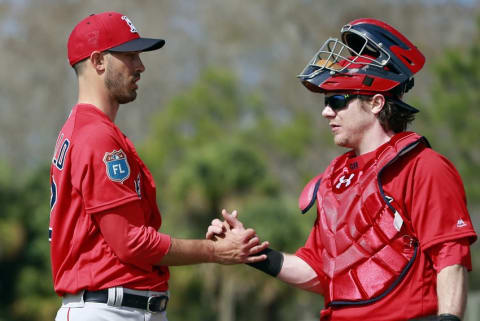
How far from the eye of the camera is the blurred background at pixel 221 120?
2202cm

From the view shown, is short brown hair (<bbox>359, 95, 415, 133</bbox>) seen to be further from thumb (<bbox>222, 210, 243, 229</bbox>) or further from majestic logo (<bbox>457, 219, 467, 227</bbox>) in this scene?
thumb (<bbox>222, 210, 243, 229</bbox>)

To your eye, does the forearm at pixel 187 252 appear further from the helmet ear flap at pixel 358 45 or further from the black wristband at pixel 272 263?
the helmet ear flap at pixel 358 45

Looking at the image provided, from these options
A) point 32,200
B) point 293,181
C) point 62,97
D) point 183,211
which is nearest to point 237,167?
point 183,211

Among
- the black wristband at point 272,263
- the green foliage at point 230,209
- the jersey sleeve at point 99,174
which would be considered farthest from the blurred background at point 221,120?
the jersey sleeve at point 99,174

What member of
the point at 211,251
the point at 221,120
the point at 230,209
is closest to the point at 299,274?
the point at 211,251

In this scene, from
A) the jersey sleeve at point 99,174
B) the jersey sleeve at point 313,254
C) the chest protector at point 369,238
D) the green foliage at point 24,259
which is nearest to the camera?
the chest protector at point 369,238

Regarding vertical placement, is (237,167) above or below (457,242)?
above

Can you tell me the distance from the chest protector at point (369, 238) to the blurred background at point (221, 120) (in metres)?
10.5

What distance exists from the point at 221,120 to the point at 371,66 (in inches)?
1952

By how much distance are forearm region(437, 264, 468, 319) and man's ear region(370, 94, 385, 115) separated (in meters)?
0.93

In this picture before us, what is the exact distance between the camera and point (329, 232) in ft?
13.8

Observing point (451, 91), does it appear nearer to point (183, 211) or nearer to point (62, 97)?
point (183, 211)

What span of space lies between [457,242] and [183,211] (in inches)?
725

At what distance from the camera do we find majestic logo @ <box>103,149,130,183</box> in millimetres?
4055
